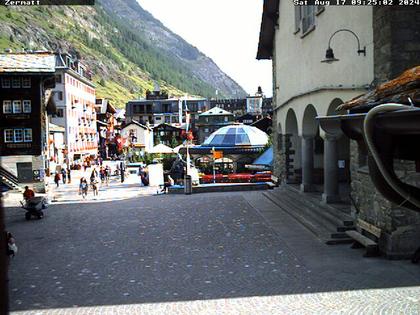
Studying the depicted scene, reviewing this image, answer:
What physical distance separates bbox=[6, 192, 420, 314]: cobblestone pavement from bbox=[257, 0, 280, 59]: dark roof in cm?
1203

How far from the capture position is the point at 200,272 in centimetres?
1077

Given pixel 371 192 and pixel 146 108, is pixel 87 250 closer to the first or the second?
pixel 371 192

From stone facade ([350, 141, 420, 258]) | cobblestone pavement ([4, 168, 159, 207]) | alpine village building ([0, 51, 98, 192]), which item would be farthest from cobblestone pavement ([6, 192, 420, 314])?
alpine village building ([0, 51, 98, 192])

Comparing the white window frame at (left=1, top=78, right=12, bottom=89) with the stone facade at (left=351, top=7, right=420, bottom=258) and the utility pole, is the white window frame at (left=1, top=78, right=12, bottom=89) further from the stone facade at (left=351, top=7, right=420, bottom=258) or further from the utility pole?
the utility pole

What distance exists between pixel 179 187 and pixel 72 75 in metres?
43.5

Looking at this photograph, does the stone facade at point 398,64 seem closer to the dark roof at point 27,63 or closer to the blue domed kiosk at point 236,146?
the blue domed kiosk at point 236,146

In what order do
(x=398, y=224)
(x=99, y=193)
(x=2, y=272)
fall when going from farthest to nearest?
(x=99, y=193), (x=398, y=224), (x=2, y=272)

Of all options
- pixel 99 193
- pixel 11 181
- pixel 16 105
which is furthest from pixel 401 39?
pixel 16 105

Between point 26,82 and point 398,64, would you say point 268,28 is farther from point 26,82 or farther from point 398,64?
point 26,82

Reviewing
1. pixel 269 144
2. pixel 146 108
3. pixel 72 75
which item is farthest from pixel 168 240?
pixel 146 108

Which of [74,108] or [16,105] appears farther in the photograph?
[74,108]

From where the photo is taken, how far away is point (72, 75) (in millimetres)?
67750

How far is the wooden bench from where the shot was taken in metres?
11.4

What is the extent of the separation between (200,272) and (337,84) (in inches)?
300
